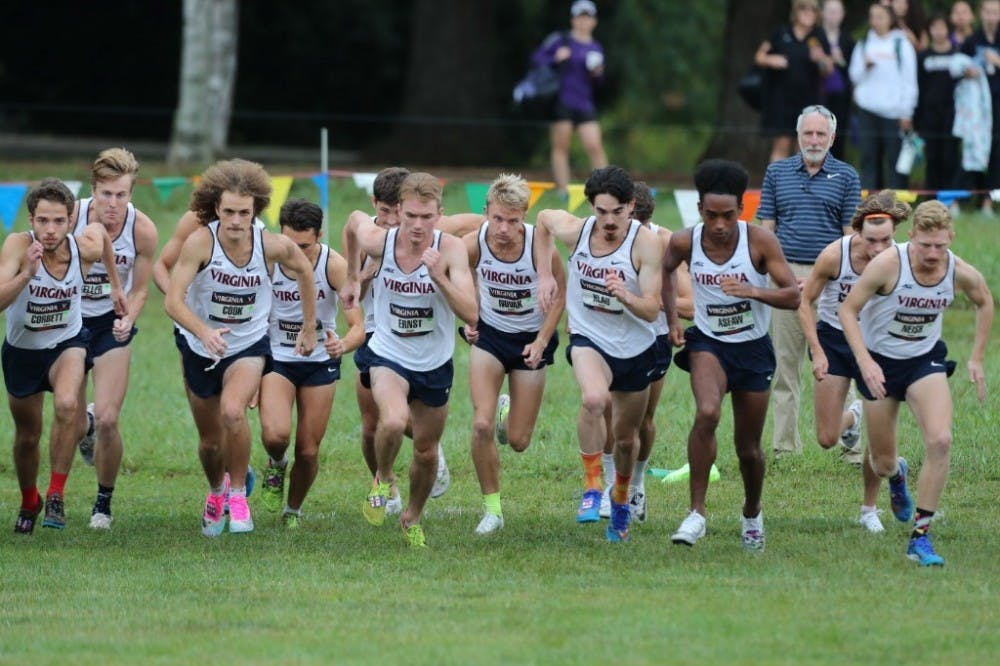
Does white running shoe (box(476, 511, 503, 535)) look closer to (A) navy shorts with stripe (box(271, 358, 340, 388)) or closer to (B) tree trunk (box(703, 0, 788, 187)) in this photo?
(A) navy shorts with stripe (box(271, 358, 340, 388))

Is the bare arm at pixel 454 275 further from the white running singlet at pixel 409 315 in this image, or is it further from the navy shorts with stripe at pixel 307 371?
the navy shorts with stripe at pixel 307 371

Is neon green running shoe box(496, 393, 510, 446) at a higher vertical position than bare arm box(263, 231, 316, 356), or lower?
lower

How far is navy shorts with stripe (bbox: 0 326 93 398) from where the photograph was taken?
34.3ft

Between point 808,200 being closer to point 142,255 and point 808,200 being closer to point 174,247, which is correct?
point 174,247

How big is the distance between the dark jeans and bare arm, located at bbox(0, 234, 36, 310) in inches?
420

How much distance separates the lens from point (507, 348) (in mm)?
10625

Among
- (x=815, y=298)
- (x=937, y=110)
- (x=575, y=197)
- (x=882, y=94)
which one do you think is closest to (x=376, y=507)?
(x=815, y=298)

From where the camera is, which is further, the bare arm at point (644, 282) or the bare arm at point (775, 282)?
the bare arm at point (644, 282)

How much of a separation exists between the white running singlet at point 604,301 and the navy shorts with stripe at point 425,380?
0.80 metres

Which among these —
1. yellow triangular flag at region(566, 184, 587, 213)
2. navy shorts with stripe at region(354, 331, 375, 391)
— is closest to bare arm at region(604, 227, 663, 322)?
navy shorts with stripe at region(354, 331, 375, 391)

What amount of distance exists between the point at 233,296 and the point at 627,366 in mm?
2259

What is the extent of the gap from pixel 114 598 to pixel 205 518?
6.20 feet

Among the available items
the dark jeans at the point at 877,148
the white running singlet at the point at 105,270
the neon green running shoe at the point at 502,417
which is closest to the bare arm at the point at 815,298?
the neon green running shoe at the point at 502,417

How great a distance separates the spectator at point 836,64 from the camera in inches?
746
